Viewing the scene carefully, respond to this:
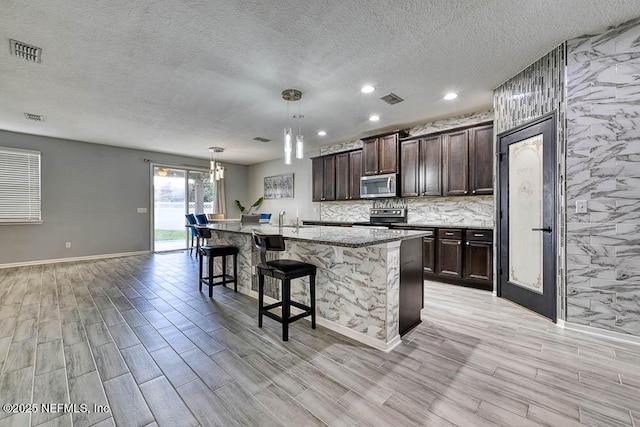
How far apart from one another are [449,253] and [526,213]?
1.24m

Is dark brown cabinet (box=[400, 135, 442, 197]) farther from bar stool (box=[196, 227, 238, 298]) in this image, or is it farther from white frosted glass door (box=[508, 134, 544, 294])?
bar stool (box=[196, 227, 238, 298])

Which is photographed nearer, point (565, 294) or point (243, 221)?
point (565, 294)

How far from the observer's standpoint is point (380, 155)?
5.27 m

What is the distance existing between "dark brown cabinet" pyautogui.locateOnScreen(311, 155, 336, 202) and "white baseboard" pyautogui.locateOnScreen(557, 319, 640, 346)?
440 centimetres

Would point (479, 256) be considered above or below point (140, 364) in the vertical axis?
above

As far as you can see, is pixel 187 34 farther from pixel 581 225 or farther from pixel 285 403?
pixel 581 225

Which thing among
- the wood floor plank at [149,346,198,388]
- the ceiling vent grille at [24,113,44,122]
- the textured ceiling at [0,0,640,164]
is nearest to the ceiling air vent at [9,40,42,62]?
the textured ceiling at [0,0,640,164]

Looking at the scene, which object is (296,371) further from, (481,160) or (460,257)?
(481,160)

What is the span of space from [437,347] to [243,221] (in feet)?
10.9

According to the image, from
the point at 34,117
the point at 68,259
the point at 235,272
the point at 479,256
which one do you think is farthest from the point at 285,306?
the point at 68,259

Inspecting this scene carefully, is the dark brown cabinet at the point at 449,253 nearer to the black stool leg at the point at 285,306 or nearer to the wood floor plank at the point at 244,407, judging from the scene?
the black stool leg at the point at 285,306

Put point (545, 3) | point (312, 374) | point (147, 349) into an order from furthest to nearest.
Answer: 1. point (147, 349)
2. point (545, 3)
3. point (312, 374)

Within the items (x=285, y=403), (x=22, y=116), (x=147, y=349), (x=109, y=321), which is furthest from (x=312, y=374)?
(x=22, y=116)

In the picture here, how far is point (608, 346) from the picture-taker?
2316 millimetres
